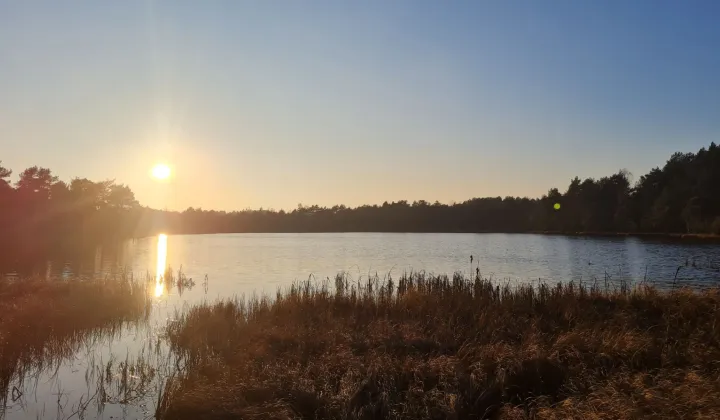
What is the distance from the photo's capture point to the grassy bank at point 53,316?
1290 centimetres

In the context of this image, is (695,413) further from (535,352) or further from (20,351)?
(20,351)

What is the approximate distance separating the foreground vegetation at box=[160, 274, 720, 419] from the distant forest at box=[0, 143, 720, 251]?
66479 millimetres

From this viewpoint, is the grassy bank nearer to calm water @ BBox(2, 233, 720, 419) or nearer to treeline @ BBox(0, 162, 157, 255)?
calm water @ BBox(2, 233, 720, 419)

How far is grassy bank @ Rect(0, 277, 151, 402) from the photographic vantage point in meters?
12.9

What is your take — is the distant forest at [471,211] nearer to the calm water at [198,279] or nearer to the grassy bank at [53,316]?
the calm water at [198,279]

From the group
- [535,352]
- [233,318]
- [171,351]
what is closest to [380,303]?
[233,318]

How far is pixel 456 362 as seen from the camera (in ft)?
32.3

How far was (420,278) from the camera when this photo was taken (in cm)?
2173

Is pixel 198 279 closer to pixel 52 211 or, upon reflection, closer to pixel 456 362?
pixel 456 362

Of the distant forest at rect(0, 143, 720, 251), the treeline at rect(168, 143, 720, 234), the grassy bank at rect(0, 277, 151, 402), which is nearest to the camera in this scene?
the grassy bank at rect(0, 277, 151, 402)

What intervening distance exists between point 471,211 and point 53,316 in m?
141

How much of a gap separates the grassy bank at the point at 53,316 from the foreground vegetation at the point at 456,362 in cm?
302

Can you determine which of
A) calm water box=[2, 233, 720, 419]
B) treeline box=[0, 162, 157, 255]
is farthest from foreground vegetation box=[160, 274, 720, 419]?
treeline box=[0, 162, 157, 255]

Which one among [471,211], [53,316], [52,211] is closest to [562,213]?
Result: [471,211]
